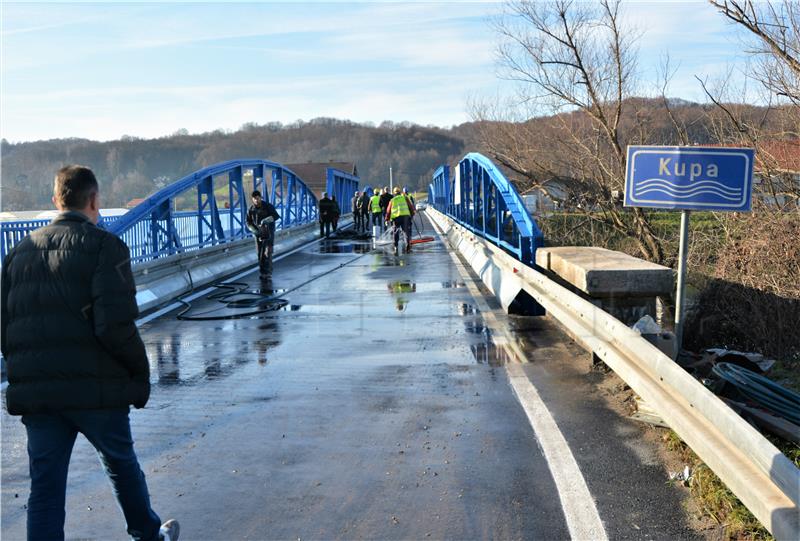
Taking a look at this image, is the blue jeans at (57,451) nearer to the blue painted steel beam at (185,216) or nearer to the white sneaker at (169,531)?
the white sneaker at (169,531)

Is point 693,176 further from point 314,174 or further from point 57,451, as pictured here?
point 314,174

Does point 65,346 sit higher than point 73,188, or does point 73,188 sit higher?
point 73,188

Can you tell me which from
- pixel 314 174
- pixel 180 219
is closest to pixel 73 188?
pixel 180 219

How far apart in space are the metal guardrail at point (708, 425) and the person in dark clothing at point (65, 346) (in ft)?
8.76

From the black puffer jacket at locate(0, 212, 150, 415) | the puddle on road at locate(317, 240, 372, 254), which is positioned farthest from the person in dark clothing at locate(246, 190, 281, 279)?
the black puffer jacket at locate(0, 212, 150, 415)

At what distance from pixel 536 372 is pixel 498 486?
2.87 metres

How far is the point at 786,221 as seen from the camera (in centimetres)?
1042

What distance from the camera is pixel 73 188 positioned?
3342mm

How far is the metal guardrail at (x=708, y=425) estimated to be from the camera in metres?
2.88

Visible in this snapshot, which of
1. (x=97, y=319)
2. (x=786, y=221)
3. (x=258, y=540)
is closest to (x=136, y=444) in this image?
(x=258, y=540)

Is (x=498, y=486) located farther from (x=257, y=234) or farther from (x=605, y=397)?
(x=257, y=234)

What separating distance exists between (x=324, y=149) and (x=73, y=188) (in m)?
174

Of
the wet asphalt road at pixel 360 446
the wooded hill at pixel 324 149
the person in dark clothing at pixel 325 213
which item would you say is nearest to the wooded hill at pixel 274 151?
the wooded hill at pixel 324 149

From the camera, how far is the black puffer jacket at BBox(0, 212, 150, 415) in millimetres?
3182
